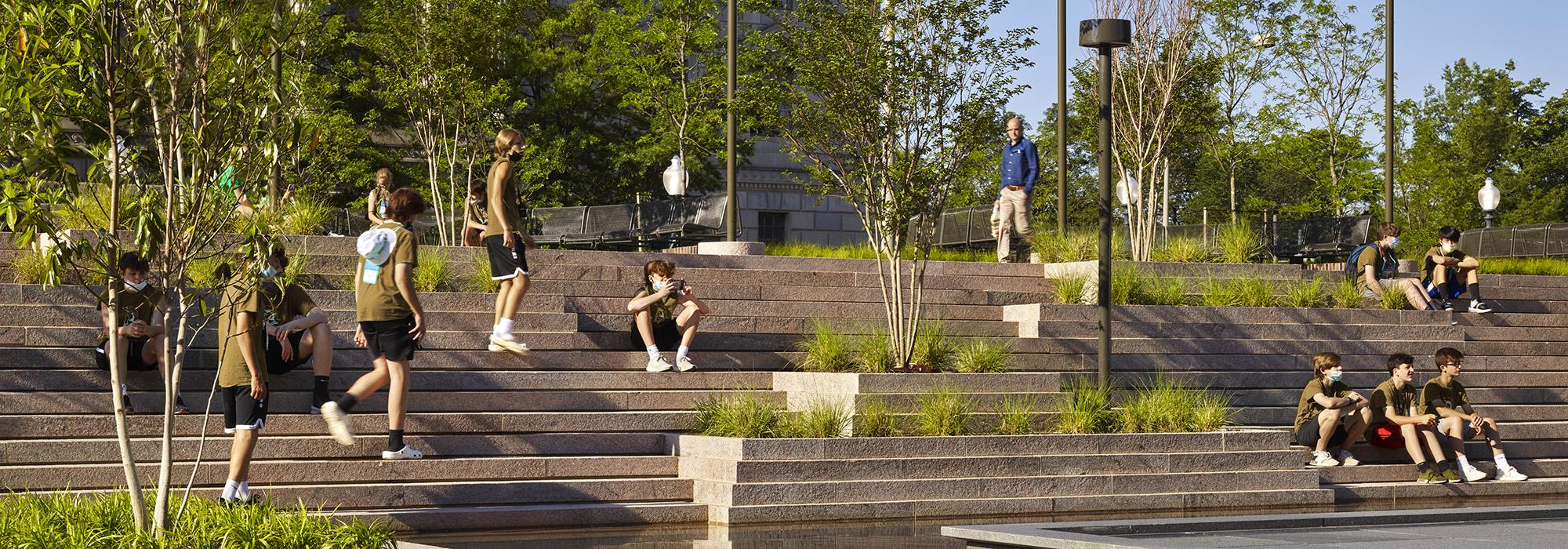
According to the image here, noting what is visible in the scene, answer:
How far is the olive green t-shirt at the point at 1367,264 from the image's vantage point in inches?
745

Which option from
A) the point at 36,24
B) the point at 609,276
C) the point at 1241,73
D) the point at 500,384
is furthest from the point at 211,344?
the point at 1241,73

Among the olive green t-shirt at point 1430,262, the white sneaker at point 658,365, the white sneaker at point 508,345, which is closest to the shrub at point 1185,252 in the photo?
the olive green t-shirt at point 1430,262

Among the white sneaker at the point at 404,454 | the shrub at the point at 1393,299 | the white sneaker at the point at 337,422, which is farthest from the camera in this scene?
the shrub at the point at 1393,299

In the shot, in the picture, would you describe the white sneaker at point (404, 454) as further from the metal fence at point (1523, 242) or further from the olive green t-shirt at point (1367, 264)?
the metal fence at point (1523, 242)

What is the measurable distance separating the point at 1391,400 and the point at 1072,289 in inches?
150

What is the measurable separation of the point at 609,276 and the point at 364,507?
5.86m

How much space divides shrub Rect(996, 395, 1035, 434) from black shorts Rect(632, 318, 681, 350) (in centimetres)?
276

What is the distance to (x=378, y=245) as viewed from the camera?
10570 millimetres

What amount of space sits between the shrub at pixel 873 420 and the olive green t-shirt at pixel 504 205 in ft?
9.51

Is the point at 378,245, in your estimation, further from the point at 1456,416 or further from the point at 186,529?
the point at 1456,416

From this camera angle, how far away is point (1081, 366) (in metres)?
15.5

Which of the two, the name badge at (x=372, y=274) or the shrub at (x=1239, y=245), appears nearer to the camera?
the name badge at (x=372, y=274)

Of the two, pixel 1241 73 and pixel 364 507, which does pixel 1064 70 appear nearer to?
pixel 364 507

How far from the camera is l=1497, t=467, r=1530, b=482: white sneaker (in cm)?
1438
